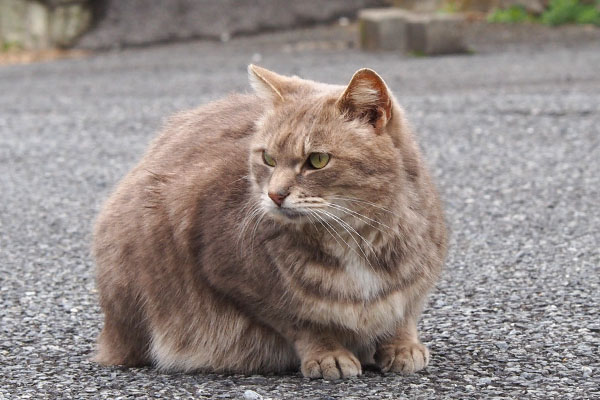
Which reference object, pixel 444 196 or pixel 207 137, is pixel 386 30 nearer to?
pixel 444 196

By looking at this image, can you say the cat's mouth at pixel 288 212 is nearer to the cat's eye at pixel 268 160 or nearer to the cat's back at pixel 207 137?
the cat's eye at pixel 268 160

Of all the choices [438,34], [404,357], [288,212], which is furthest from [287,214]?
[438,34]

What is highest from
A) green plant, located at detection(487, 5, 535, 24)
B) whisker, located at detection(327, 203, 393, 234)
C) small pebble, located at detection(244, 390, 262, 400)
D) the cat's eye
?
the cat's eye

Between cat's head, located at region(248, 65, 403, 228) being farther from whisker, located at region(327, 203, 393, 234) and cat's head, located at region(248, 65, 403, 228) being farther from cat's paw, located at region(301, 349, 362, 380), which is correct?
cat's paw, located at region(301, 349, 362, 380)

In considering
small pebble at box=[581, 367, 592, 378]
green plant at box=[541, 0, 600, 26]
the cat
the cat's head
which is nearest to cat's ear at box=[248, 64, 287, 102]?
the cat

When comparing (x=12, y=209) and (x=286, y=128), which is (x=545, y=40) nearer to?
(x=12, y=209)

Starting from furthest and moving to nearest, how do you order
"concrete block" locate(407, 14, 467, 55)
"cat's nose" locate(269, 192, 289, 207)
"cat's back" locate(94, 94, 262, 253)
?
1. "concrete block" locate(407, 14, 467, 55)
2. "cat's back" locate(94, 94, 262, 253)
3. "cat's nose" locate(269, 192, 289, 207)

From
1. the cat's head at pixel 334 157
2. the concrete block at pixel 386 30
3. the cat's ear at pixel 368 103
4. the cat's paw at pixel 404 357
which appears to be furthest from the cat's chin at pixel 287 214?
the concrete block at pixel 386 30

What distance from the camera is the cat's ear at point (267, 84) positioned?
3.27 meters

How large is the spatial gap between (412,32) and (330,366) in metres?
9.27

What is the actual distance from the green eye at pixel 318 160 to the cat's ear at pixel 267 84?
0.30m

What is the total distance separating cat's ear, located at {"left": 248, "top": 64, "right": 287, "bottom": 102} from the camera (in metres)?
3.27

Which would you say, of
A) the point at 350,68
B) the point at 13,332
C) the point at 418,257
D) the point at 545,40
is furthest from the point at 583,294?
the point at 545,40

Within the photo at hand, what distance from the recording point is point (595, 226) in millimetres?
5324
